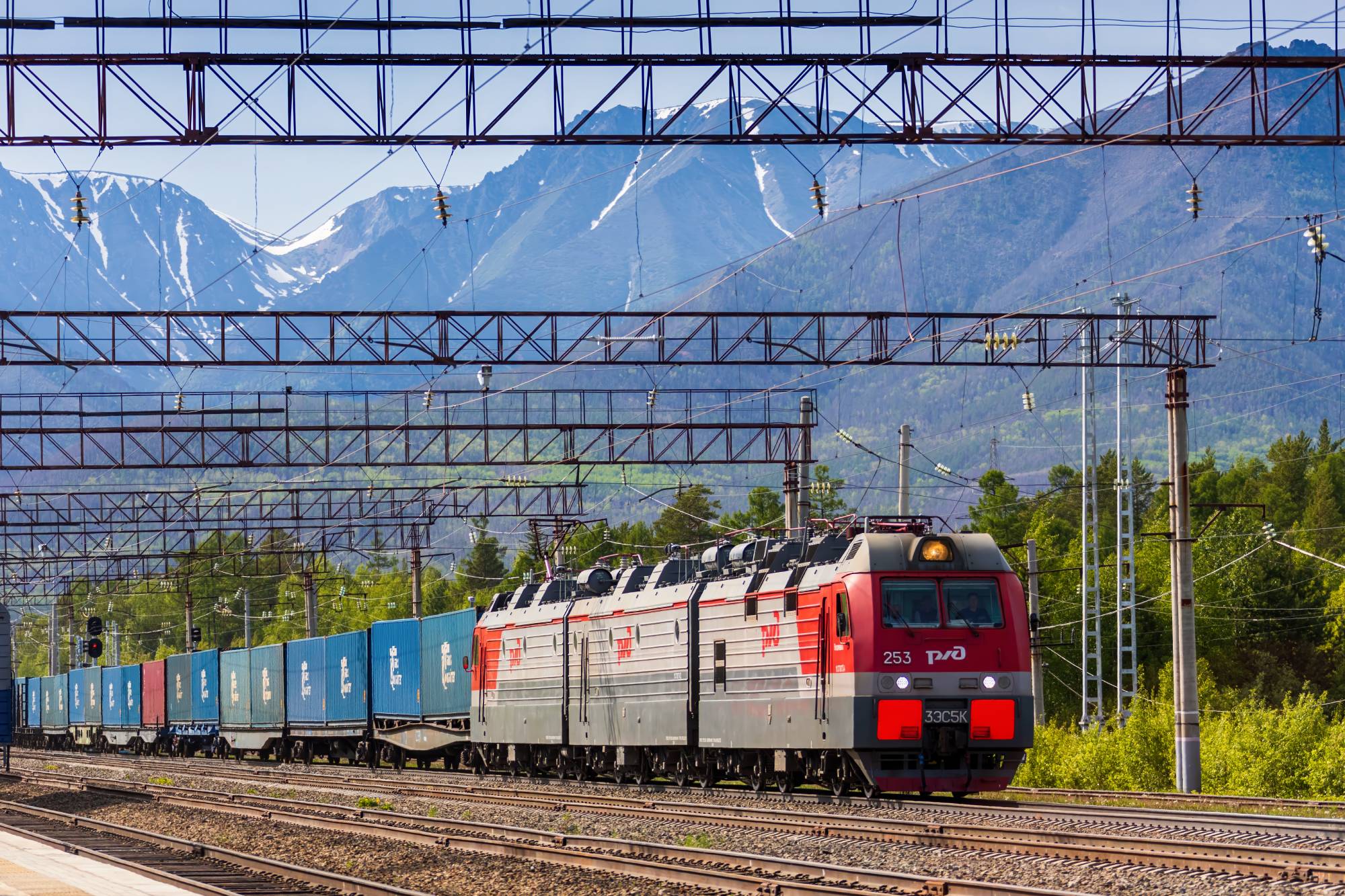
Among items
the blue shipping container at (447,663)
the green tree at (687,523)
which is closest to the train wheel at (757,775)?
the blue shipping container at (447,663)

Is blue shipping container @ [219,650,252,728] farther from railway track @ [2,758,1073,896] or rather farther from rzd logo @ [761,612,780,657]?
rzd logo @ [761,612,780,657]

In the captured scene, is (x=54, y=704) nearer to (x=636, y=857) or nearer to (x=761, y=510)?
(x=761, y=510)

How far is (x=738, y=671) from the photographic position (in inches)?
1061

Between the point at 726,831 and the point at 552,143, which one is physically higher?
the point at 552,143

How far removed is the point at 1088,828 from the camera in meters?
18.8

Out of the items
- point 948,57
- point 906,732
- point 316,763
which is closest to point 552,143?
point 948,57

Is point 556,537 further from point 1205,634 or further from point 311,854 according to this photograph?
point 1205,634

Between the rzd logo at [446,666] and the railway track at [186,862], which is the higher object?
the rzd logo at [446,666]

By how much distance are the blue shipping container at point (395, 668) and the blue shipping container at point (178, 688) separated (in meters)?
20.1

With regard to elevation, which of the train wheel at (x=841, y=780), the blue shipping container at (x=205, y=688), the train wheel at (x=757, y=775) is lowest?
the blue shipping container at (x=205, y=688)

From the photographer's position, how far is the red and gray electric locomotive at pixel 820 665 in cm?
2323

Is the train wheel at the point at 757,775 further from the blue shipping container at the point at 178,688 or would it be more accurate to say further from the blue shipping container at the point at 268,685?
the blue shipping container at the point at 178,688

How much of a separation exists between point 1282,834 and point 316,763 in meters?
39.0

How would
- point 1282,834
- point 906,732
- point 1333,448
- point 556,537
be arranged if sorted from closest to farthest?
point 1282,834
point 906,732
point 556,537
point 1333,448
